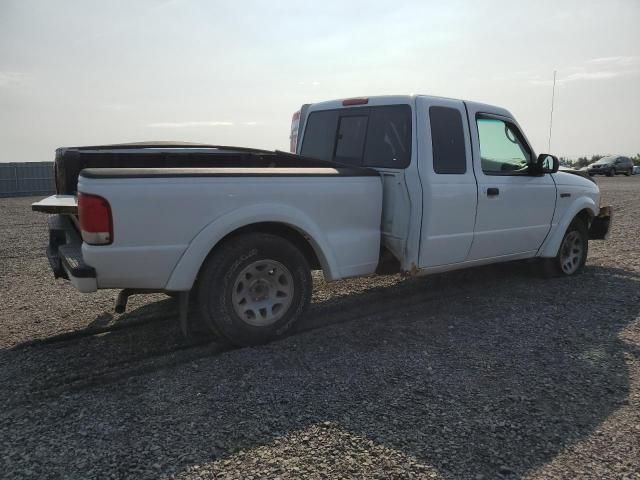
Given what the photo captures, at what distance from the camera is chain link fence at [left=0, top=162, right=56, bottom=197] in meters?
22.2

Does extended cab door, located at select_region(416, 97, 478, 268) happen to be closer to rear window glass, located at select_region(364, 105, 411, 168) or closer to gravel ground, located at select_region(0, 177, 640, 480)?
rear window glass, located at select_region(364, 105, 411, 168)

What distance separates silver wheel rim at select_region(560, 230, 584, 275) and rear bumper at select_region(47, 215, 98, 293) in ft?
17.7

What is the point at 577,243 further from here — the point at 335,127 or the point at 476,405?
the point at 476,405

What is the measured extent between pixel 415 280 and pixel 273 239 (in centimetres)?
284

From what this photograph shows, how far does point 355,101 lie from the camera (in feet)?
17.6

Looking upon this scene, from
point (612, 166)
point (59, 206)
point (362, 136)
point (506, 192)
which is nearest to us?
point (59, 206)

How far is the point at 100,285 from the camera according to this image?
365 centimetres

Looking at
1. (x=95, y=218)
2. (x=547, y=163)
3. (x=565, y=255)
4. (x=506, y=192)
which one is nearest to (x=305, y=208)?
(x=95, y=218)

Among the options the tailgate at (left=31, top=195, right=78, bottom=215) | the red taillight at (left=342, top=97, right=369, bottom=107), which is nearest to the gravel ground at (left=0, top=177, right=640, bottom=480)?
the tailgate at (left=31, top=195, right=78, bottom=215)

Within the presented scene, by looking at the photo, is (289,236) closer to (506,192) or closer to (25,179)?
(506,192)

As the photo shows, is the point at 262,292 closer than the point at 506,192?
Yes

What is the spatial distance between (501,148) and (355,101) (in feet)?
5.48

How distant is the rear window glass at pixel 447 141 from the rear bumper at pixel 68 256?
3.05 metres

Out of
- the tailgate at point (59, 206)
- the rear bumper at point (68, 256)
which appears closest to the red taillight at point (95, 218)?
the rear bumper at point (68, 256)
